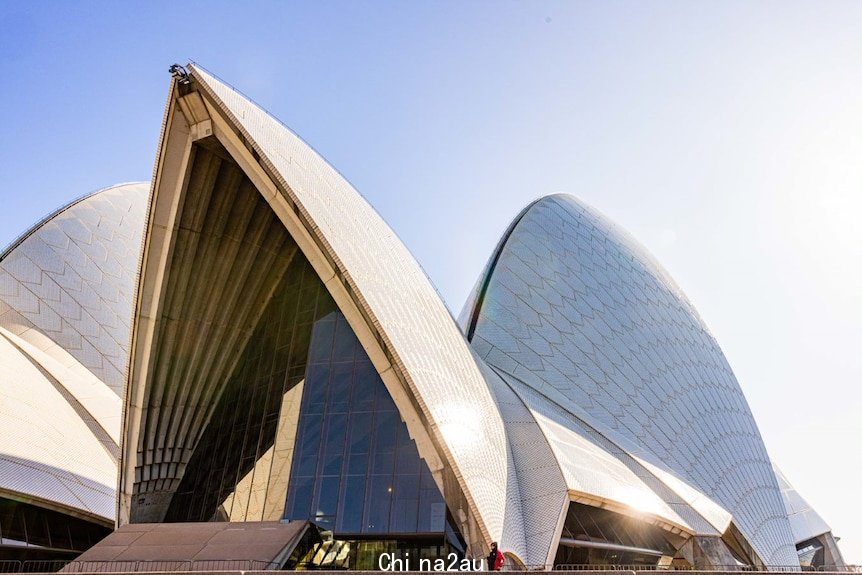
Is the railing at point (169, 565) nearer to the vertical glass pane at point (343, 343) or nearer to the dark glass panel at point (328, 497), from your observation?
the dark glass panel at point (328, 497)

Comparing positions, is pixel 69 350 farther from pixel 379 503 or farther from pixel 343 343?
pixel 379 503

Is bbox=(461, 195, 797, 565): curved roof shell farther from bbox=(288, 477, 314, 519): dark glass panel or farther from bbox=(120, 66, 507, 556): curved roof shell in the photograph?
bbox=(288, 477, 314, 519): dark glass panel

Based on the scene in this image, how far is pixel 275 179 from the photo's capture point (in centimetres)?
1678

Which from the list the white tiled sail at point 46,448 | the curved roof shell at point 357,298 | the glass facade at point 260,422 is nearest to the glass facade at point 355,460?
the glass facade at point 260,422

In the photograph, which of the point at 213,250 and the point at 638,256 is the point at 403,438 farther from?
the point at 638,256

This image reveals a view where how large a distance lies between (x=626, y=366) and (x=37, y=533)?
738 inches

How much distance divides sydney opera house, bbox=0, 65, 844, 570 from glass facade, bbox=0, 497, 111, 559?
63 mm

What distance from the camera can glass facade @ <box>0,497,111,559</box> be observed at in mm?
18125

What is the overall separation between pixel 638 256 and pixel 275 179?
2036cm

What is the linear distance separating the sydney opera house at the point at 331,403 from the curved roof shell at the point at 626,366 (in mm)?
103

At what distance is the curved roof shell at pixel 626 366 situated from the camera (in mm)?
21125

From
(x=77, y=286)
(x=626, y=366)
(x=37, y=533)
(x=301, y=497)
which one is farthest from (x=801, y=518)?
(x=77, y=286)

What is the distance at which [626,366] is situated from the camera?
25.1 meters

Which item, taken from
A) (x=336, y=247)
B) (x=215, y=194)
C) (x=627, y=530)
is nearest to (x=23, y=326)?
(x=215, y=194)
